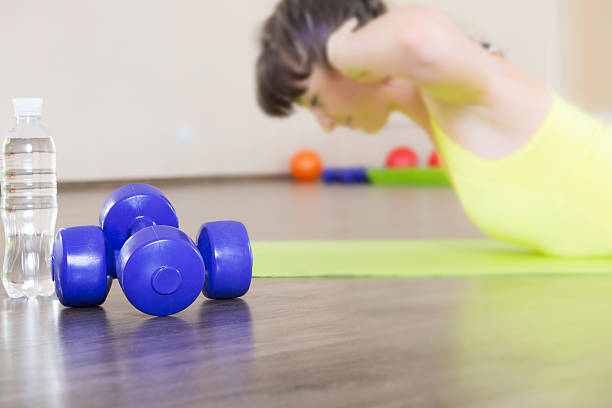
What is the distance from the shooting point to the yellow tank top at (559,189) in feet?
4.50

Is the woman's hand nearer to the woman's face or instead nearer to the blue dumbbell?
the woman's face

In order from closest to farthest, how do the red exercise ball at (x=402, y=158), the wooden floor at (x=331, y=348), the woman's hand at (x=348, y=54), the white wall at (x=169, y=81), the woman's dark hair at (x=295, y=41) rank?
the wooden floor at (x=331, y=348)
the woman's hand at (x=348, y=54)
the woman's dark hair at (x=295, y=41)
the white wall at (x=169, y=81)
the red exercise ball at (x=402, y=158)

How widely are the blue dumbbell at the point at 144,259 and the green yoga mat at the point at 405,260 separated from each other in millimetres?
224

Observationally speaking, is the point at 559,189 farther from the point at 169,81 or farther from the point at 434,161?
the point at 434,161

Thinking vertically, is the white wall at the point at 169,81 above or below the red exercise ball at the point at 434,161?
above

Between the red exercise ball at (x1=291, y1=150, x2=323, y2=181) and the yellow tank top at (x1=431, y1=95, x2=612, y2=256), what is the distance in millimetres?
3292

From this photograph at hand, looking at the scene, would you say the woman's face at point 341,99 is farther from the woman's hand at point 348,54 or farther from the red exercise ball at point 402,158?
the red exercise ball at point 402,158

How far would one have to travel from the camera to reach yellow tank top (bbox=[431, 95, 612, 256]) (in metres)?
1.37

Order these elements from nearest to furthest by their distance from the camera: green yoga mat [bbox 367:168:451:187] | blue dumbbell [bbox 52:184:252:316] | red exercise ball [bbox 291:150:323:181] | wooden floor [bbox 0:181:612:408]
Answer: wooden floor [bbox 0:181:612:408] → blue dumbbell [bbox 52:184:252:316] → green yoga mat [bbox 367:168:451:187] → red exercise ball [bbox 291:150:323:181]

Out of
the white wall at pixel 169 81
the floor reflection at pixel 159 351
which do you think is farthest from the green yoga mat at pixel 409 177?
the floor reflection at pixel 159 351

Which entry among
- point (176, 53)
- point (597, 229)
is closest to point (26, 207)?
point (597, 229)

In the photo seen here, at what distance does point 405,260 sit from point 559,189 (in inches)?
13.7

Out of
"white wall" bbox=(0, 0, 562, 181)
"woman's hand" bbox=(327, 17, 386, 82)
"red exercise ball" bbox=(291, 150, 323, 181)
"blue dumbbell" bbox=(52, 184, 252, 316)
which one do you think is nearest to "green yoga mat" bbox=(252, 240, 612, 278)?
"blue dumbbell" bbox=(52, 184, 252, 316)

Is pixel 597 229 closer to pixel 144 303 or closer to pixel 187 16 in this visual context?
pixel 144 303
